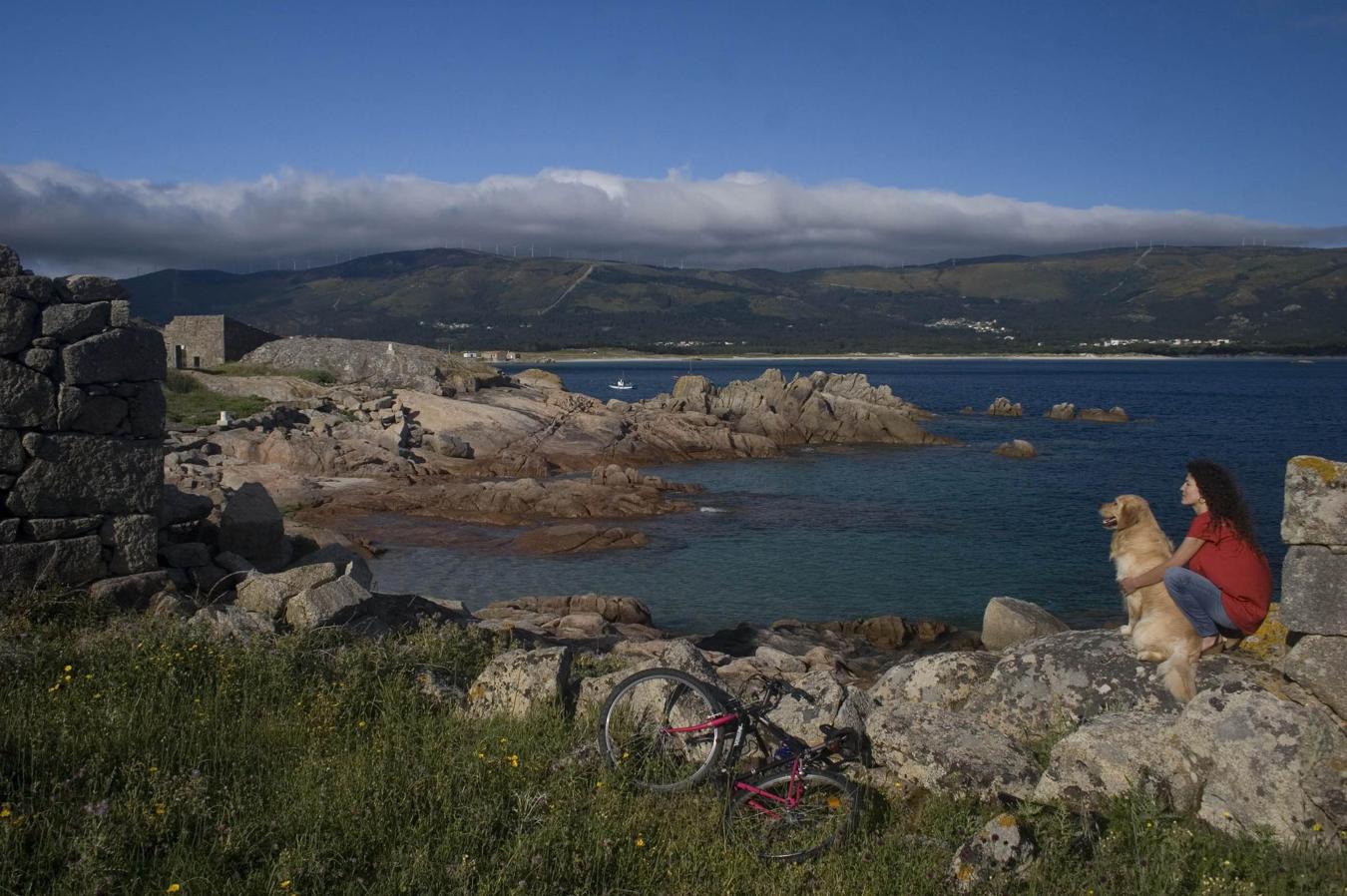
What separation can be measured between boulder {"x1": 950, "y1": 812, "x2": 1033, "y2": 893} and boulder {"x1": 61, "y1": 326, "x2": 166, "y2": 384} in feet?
29.8

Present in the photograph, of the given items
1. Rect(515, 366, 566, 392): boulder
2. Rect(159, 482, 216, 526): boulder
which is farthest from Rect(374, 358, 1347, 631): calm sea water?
Rect(515, 366, 566, 392): boulder

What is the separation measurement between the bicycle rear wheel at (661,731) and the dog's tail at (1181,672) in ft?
11.2

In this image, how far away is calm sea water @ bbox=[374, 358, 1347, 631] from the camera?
20938 mm

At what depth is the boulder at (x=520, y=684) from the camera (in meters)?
7.39

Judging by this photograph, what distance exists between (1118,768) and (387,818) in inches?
169

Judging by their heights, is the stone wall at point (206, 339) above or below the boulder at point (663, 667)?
above

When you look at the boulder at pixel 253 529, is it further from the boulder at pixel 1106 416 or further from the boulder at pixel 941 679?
the boulder at pixel 1106 416

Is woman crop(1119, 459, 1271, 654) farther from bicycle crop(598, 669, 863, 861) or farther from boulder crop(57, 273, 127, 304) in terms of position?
boulder crop(57, 273, 127, 304)

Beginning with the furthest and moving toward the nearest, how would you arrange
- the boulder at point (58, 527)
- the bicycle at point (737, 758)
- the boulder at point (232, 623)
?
the boulder at point (58, 527)
the boulder at point (232, 623)
the bicycle at point (737, 758)

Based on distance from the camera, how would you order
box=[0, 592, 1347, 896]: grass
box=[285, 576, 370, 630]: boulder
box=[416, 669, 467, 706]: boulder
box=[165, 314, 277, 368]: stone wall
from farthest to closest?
box=[165, 314, 277, 368]: stone wall
box=[285, 576, 370, 630]: boulder
box=[416, 669, 467, 706]: boulder
box=[0, 592, 1347, 896]: grass

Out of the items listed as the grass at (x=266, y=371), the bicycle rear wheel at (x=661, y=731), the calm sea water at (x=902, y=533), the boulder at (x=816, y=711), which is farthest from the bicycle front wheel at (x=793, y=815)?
the grass at (x=266, y=371)

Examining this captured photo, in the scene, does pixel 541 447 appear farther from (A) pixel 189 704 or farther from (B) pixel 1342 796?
(B) pixel 1342 796

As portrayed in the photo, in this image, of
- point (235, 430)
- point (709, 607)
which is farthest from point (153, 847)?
point (235, 430)

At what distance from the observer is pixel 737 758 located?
636 centimetres
